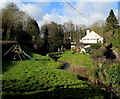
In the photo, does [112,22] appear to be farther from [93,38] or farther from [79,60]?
[79,60]

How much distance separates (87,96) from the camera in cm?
476

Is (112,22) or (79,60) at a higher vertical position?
(112,22)

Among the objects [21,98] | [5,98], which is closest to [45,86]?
[21,98]

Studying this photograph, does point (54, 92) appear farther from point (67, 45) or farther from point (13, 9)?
point (67, 45)

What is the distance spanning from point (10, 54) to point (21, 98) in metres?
10.4

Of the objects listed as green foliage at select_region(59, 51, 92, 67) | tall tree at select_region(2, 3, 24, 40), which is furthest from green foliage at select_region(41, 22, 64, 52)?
green foliage at select_region(59, 51, 92, 67)

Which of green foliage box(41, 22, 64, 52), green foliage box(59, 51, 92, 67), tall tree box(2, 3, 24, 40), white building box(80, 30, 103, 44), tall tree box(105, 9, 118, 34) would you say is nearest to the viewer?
green foliage box(59, 51, 92, 67)

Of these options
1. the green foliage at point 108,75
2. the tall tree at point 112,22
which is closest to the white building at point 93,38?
the tall tree at point 112,22

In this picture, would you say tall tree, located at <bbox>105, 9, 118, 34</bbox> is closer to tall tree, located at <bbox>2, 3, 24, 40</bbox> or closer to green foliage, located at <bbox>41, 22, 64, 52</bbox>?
green foliage, located at <bbox>41, 22, 64, 52</bbox>

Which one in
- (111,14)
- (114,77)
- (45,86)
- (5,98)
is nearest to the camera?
(5,98)

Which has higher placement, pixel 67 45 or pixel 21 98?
pixel 67 45

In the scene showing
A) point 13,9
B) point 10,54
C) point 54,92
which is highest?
point 13,9

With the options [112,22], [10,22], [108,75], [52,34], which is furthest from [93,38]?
[108,75]

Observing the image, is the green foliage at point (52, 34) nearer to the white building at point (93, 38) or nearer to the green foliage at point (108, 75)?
the white building at point (93, 38)
